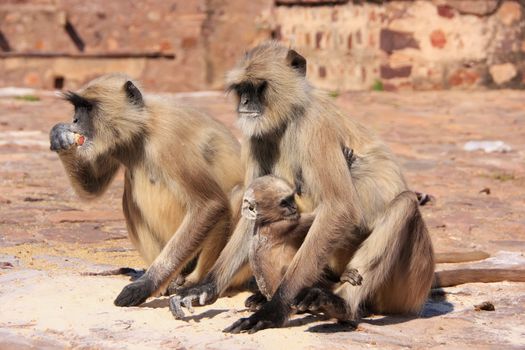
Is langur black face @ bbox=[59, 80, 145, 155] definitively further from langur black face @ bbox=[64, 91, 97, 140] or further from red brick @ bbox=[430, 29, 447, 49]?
red brick @ bbox=[430, 29, 447, 49]

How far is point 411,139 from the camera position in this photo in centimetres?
962

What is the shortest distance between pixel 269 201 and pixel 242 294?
699 millimetres

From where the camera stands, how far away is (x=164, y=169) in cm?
450

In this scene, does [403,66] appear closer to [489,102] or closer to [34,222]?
[489,102]

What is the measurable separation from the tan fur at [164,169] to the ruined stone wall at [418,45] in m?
8.02

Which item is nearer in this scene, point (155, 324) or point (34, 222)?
point (155, 324)

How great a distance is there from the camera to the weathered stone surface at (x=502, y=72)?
12.2 metres

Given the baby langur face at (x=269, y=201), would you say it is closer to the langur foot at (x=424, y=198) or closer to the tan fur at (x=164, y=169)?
the tan fur at (x=164, y=169)

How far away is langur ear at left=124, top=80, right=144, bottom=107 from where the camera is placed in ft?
15.4

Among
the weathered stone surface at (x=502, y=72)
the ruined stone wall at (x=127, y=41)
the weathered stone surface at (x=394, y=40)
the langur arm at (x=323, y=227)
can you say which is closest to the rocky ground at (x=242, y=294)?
the langur arm at (x=323, y=227)

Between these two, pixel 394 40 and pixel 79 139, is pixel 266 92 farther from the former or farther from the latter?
pixel 394 40

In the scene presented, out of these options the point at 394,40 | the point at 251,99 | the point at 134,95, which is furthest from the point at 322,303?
the point at 394,40

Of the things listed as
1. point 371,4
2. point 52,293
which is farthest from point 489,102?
point 52,293

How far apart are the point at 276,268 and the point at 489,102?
7.97 meters
